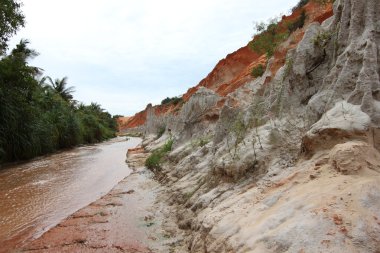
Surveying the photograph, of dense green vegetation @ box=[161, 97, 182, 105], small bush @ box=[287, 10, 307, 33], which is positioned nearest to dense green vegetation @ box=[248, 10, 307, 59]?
small bush @ box=[287, 10, 307, 33]

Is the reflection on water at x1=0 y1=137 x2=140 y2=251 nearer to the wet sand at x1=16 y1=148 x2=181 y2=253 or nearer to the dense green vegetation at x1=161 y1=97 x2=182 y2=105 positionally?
the wet sand at x1=16 y1=148 x2=181 y2=253

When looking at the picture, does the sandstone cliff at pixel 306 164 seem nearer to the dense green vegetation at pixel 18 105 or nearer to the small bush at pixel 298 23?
the dense green vegetation at pixel 18 105

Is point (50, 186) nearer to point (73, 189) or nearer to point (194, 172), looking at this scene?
point (73, 189)

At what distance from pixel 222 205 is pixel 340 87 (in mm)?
2180

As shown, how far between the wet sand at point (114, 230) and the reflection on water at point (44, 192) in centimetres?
52

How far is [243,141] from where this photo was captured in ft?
19.4

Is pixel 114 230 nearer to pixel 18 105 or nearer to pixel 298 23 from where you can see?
pixel 18 105

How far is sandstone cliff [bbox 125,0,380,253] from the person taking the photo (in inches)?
120

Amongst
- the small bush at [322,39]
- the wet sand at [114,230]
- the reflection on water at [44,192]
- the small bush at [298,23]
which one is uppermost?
the small bush at [298,23]

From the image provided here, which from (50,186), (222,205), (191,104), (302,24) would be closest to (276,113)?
(222,205)

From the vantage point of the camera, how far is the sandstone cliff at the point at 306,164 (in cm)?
304

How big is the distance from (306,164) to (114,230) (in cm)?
329

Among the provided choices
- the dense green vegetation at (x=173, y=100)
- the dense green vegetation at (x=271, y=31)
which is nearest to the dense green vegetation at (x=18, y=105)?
the dense green vegetation at (x=271, y=31)

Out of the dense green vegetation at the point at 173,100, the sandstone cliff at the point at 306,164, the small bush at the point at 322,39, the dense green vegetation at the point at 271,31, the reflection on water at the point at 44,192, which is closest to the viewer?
the sandstone cliff at the point at 306,164
